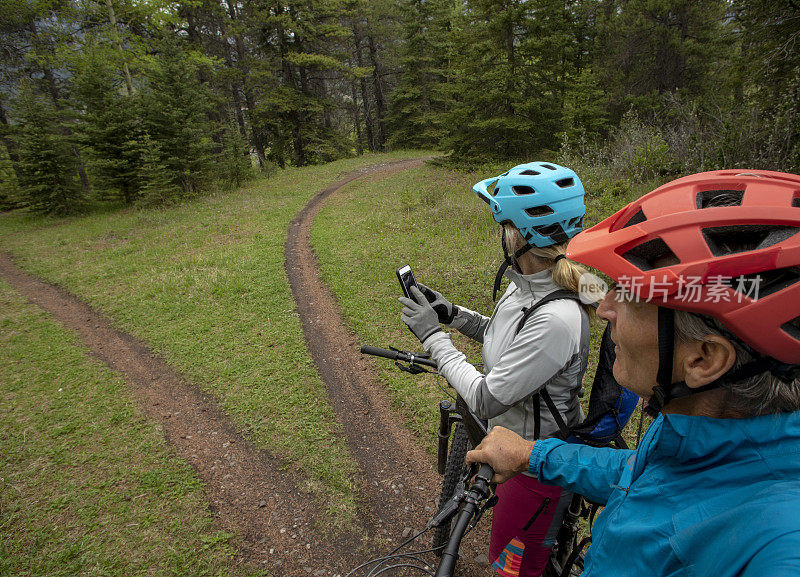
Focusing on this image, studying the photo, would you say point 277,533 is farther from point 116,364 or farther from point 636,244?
point 116,364

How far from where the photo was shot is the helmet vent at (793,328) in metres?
1.01

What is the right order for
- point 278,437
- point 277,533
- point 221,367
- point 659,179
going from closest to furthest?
point 277,533 < point 278,437 < point 221,367 < point 659,179

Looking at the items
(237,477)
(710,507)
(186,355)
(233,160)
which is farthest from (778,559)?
(233,160)

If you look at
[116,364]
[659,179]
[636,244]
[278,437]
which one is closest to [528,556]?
[636,244]

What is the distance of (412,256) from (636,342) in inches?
335

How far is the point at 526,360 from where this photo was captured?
205 cm

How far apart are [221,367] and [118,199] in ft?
56.7

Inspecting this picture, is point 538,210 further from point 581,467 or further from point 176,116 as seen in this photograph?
point 176,116

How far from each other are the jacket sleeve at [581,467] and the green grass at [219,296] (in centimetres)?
298

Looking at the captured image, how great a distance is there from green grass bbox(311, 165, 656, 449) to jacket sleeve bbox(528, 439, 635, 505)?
3.19 m

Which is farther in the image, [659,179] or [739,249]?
[659,179]

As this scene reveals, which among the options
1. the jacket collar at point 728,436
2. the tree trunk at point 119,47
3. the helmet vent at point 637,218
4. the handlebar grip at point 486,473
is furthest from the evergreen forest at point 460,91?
the jacket collar at point 728,436

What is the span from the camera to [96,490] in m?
4.43

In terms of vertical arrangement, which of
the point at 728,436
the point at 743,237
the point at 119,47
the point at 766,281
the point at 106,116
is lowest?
the point at 728,436
